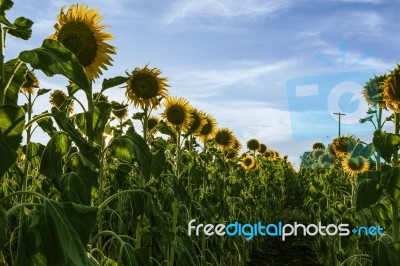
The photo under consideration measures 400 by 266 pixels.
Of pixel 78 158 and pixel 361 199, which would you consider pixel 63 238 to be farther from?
pixel 361 199

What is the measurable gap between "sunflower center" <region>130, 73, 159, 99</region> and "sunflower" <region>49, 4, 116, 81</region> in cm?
115

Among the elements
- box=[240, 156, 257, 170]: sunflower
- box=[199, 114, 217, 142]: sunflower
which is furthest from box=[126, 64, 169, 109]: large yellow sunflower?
box=[240, 156, 257, 170]: sunflower

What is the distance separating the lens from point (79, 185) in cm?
250

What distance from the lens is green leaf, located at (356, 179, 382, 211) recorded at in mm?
3488

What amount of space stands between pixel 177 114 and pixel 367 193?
261 cm

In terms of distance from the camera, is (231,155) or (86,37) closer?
(86,37)

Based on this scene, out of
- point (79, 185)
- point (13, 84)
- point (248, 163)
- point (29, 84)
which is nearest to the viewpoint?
point (13, 84)

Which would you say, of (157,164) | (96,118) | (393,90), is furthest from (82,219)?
(393,90)

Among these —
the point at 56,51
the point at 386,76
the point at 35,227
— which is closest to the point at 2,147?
the point at 35,227

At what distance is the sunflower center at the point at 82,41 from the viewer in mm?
3061

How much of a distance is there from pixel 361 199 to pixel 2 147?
2.46m

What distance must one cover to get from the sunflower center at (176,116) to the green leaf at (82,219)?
3.80 metres

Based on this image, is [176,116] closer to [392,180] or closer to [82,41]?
[82,41]

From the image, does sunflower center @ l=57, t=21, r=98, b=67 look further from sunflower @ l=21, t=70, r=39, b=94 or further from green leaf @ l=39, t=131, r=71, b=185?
sunflower @ l=21, t=70, r=39, b=94
